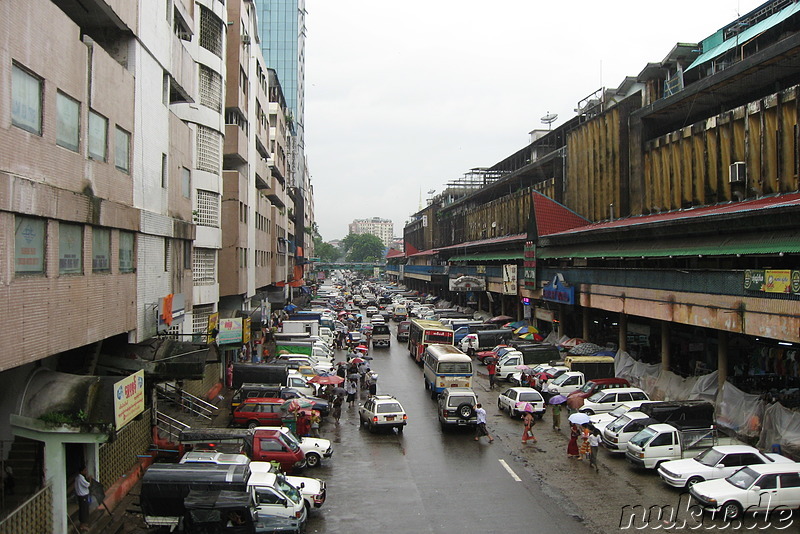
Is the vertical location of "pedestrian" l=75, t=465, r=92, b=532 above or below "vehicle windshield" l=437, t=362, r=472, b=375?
below

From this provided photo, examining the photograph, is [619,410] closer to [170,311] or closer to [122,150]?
[170,311]

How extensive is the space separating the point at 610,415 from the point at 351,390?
39.5ft

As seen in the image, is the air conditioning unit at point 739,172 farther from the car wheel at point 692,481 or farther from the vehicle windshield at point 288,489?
the vehicle windshield at point 288,489

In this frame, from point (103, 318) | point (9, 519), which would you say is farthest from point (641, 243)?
point (9, 519)

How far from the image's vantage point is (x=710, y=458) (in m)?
17.5

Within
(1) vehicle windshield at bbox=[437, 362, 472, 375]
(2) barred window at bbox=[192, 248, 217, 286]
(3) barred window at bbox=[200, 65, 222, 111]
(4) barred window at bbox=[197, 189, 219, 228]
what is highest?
(3) barred window at bbox=[200, 65, 222, 111]

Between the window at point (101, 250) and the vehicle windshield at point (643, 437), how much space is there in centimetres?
1623

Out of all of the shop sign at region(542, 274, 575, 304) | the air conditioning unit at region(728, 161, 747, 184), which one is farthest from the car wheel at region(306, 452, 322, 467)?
the air conditioning unit at region(728, 161, 747, 184)

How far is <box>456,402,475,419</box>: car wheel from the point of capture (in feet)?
76.7

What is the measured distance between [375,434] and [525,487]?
7739mm

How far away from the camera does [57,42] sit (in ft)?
40.5

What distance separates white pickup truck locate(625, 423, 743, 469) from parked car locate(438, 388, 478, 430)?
5829 millimetres

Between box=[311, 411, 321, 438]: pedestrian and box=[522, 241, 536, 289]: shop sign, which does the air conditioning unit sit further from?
box=[311, 411, 321, 438]: pedestrian

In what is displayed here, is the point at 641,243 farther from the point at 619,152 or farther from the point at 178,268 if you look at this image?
the point at 178,268
